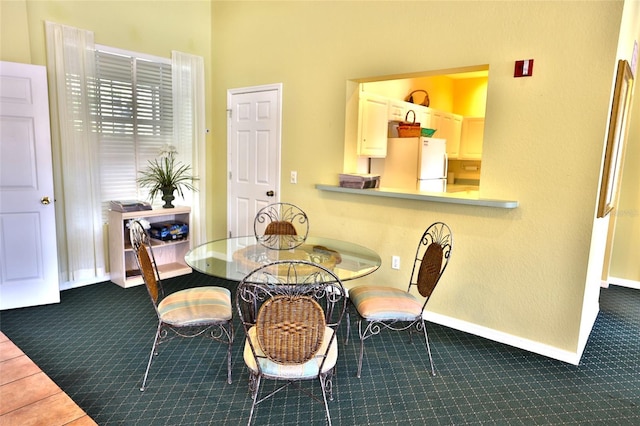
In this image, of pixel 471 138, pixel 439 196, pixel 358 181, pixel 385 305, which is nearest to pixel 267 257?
pixel 385 305

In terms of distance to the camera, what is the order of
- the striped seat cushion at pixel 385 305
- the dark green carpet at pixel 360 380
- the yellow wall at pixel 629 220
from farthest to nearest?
the yellow wall at pixel 629 220, the striped seat cushion at pixel 385 305, the dark green carpet at pixel 360 380

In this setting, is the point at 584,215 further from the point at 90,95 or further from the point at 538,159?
the point at 90,95

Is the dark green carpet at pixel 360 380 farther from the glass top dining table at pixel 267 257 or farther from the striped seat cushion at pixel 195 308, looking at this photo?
the glass top dining table at pixel 267 257

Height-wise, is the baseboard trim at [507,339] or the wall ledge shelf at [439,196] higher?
the wall ledge shelf at [439,196]

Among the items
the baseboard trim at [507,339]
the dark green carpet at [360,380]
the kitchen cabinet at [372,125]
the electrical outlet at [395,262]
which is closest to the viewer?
the dark green carpet at [360,380]

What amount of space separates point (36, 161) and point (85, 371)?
75.2 inches

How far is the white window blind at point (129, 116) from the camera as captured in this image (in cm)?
409

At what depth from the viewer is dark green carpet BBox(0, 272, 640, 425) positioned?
7.11 ft

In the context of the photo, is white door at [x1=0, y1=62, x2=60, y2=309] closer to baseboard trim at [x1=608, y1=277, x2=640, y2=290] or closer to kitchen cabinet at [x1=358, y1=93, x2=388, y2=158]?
kitchen cabinet at [x1=358, y1=93, x2=388, y2=158]

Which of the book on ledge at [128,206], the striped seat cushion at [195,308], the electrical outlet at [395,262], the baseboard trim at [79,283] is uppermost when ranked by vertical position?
the book on ledge at [128,206]

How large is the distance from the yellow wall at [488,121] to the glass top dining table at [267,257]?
672mm

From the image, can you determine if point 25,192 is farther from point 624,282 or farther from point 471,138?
point 624,282

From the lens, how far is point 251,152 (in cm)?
461

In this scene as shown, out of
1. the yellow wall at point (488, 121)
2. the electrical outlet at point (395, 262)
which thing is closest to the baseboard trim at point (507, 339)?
the yellow wall at point (488, 121)
